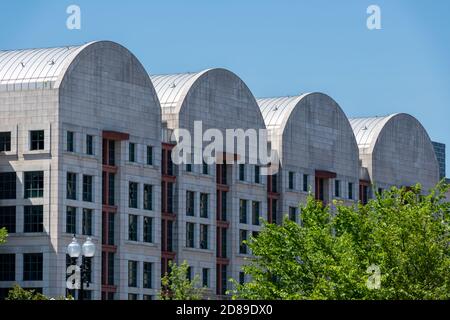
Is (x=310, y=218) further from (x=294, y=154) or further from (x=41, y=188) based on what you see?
(x=294, y=154)

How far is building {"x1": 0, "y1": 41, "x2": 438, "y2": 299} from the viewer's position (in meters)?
A: 100

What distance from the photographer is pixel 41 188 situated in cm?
10069

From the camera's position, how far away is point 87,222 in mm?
103000

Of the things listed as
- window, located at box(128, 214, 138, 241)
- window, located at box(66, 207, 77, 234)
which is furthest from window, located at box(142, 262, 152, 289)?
window, located at box(66, 207, 77, 234)

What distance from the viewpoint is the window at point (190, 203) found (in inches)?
4498

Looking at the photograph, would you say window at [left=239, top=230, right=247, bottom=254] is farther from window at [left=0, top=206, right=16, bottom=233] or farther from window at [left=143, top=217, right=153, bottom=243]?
window at [left=0, top=206, right=16, bottom=233]

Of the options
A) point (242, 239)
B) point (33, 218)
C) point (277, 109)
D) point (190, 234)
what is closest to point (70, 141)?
point (33, 218)

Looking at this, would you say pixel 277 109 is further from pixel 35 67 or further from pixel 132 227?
pixel 35 67

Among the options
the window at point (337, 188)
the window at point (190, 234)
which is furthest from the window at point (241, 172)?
the window at point (337, 188)

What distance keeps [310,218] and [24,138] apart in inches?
1333

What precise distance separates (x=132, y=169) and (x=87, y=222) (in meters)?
7.05

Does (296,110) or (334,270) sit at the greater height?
(296,110)
